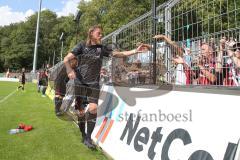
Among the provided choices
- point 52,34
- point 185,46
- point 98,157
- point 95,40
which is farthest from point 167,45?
point 52,34

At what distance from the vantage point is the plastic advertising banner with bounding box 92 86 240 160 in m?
3.31

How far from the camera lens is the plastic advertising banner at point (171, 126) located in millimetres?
3312

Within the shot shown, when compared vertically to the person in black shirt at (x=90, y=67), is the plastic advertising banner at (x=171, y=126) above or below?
below

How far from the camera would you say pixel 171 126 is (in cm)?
414

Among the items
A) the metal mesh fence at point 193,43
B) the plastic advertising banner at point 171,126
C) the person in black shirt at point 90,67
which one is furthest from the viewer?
the person in black shirt at point 90,67

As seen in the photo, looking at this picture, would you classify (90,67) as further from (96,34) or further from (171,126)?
(171,126)

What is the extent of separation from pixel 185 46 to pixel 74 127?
4.27 meters

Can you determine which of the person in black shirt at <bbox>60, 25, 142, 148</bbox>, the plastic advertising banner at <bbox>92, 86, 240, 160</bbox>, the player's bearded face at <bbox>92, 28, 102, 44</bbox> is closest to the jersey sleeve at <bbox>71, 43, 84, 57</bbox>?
the person in black shirt at <bbox>60, 25, 142, 148</bbox>

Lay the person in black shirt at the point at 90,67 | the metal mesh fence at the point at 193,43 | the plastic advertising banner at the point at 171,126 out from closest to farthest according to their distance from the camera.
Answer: the plastic advertising banner at the point at 171,126
the metal mesh fence at the point at 193,43
the person in black shirt at the point at 90,67

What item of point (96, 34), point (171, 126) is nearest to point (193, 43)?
point (171, 126)

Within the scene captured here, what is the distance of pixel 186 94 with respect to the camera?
400cm

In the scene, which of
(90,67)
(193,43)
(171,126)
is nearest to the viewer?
(171,126)

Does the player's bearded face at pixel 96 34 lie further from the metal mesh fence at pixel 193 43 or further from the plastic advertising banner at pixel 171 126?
the plastic advertising banner at pixel 171 126

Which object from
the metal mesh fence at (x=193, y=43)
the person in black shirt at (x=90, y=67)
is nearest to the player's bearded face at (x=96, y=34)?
the person in black shirt at (x=90, y=67)
